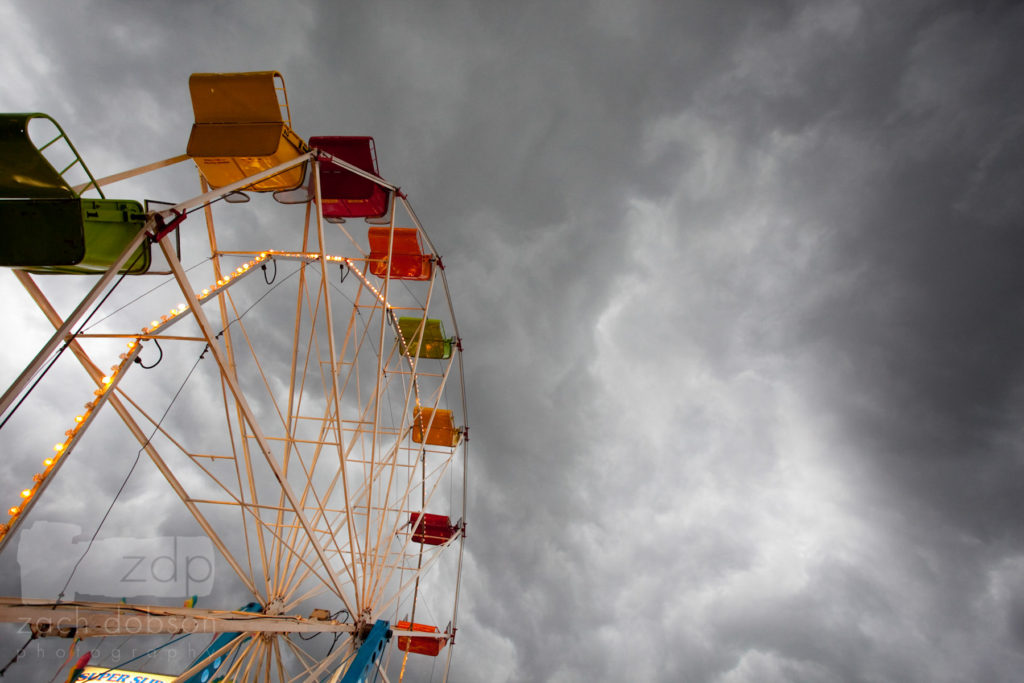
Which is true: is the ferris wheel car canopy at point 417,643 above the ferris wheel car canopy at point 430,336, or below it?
below

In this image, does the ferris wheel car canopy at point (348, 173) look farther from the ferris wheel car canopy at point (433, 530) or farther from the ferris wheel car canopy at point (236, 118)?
the ferris wheel car canopy at point (433, 530)

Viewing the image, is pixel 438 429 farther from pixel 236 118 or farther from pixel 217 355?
→ pixel 236 118

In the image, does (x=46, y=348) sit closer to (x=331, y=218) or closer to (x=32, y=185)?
(x=32, y=185)

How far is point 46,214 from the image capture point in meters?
5.94

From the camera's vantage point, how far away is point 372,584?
16.1 m

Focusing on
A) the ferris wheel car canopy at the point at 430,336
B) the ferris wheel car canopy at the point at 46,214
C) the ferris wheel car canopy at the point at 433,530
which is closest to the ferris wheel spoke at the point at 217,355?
the ferris wheel car canopy at the point at 46,214

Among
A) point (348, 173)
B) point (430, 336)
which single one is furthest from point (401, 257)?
point (348, 173)

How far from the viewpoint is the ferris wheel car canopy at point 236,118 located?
840 centimetres

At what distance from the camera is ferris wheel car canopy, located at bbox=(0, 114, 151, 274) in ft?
17.2

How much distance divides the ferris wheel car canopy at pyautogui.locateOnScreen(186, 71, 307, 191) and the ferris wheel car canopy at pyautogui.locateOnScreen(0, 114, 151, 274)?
2.72m

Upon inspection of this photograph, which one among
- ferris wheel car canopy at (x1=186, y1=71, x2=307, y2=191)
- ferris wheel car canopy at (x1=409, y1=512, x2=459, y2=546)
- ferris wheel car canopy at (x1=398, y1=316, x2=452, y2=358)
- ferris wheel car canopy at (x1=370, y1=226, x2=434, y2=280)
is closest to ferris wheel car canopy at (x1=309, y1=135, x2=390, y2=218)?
ferris wheel car canopy at (x1=186, y1=71, x2=307, y2=191)

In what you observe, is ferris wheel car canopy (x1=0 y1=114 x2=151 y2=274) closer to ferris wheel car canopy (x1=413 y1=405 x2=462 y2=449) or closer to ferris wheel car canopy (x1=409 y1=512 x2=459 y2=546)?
ferris wheel car canopy (x1=413 y1=405 x2=462 y2=449)

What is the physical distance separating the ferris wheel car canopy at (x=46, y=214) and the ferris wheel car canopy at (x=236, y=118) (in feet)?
8.92

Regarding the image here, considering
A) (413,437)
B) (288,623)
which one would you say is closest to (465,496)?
(413,437)
